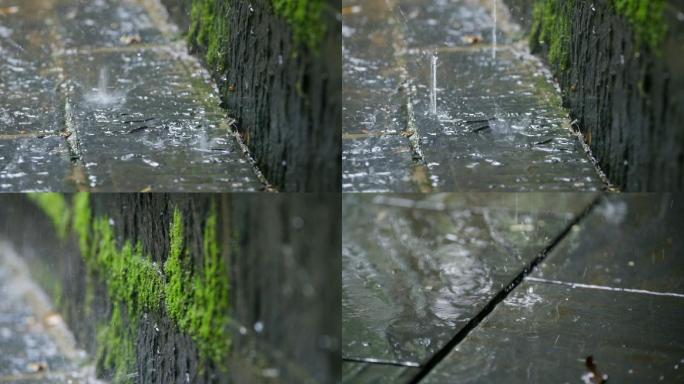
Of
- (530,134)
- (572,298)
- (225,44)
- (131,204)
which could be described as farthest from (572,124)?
(131,204)

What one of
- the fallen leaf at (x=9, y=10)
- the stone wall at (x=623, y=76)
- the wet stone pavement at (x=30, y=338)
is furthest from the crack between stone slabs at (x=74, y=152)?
the stone wall at (x=623, y=76)

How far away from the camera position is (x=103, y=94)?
6.32 feet

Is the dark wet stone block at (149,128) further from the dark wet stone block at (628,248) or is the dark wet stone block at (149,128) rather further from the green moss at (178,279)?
the dark wet stone block at (628,248)

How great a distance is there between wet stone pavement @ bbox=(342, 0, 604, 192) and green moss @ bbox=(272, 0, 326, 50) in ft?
0.45

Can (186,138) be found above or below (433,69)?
below

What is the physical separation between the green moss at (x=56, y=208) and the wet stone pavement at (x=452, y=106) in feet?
2.40

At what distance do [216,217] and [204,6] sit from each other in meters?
0.53

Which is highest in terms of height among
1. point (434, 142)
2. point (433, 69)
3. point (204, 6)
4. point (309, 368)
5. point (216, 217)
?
point (204, 6)

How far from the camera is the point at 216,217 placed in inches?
71.4

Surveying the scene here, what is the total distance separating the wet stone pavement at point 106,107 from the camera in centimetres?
183

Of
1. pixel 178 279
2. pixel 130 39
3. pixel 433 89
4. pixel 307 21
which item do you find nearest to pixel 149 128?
pixel 130 39

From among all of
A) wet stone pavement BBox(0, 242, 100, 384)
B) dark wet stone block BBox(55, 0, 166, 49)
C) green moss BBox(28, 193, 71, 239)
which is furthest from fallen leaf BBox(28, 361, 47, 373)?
dark wet stone block BBox(55, 0, 166, 49)

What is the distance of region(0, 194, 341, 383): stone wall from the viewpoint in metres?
1.82

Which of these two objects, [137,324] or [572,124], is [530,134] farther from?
[137,324]
